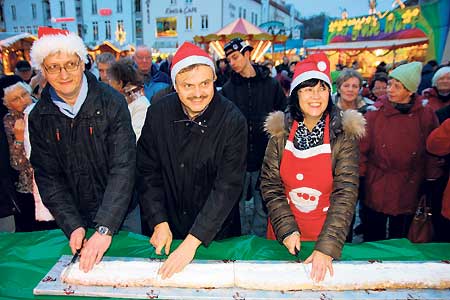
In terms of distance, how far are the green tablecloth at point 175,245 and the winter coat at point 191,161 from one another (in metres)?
0.13

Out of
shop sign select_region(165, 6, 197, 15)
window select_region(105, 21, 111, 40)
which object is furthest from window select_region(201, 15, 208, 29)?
window select_region(105, 21, 111, 40)

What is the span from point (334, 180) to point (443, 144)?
1.30m

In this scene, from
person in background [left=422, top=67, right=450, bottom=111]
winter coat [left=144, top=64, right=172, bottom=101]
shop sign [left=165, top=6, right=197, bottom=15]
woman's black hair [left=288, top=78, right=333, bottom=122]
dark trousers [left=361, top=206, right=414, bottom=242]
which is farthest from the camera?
shop sign [left=165, top=6, right=197, bottom=15]

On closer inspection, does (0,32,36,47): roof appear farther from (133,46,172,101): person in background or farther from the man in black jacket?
the man in black jacket

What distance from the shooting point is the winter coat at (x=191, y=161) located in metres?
1.82

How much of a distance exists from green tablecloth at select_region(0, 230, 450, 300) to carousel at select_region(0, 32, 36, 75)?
46.7 feet

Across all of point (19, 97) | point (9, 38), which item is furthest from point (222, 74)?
point (9, 38)

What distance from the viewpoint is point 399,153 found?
2812 mm

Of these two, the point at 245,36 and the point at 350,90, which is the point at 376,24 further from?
the point at 350,90

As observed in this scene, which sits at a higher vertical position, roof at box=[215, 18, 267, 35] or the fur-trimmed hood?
roof at box=[215, 18, 267, 35]

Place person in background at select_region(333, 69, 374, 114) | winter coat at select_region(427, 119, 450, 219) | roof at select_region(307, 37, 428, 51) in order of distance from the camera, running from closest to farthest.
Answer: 1. winter coat at select_region(427, 119, 450, 219)
2. person in background at select_region(333, 69, 374, 114)
3. roof at select_region(307, 37, 428, 51)

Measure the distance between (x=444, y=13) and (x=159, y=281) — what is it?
14.0 metres

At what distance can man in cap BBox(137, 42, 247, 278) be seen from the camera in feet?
5.68

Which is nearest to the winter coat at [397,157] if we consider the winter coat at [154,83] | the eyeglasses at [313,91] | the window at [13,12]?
the eyeglasses at [313,91]
